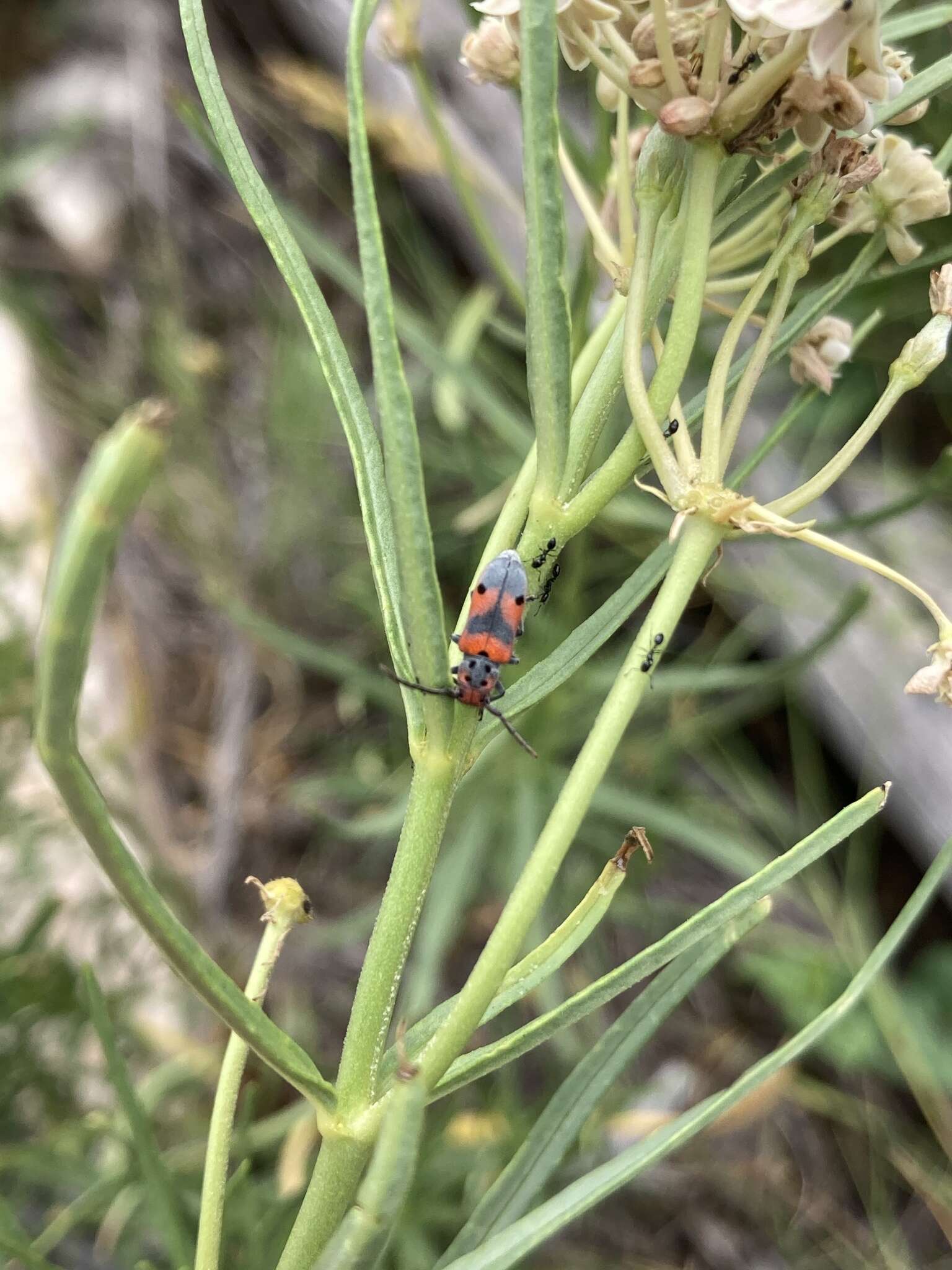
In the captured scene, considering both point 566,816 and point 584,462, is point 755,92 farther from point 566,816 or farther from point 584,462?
point 566,816

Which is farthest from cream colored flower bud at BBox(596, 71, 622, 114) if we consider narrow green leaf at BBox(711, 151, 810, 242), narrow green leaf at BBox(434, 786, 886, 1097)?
narrow green leaf at BBox(434, 786, 886, 1097)

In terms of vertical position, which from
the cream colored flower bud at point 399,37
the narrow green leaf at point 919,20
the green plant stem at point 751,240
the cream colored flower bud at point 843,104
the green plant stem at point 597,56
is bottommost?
the green plant stem at point 751,240

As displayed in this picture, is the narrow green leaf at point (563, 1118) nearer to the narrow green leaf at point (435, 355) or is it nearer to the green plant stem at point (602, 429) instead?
the green plant stem at point (602, 429)

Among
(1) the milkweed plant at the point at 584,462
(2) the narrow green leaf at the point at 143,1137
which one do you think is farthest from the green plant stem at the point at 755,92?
(2) the narrow green leaf at the point at 143,1137

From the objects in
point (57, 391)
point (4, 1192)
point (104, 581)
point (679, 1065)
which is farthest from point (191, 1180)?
point (57, 391)

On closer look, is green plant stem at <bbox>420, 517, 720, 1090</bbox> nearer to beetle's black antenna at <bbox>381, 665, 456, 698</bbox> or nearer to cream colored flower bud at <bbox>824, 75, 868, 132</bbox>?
beetle's black antenna at <bbox>381, 665, 456, 698</bbox>

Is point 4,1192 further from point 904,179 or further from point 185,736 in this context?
point 904,179

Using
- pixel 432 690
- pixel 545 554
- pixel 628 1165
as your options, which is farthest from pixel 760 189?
pixel 628 1165
